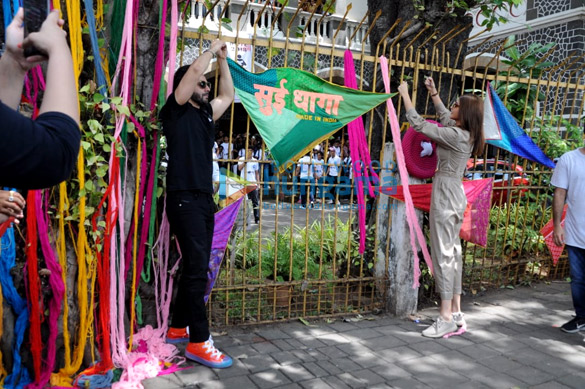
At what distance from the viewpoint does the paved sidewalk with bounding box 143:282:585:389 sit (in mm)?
3195

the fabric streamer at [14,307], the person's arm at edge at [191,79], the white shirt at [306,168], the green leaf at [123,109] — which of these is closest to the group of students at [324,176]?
the white shirt at [306,168]

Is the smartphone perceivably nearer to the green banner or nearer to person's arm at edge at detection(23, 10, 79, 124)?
person's arm at edge at detection(23, 10, 79, 124)

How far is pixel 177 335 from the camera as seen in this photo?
11.8 feet

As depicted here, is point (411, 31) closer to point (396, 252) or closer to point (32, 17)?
point (396, 252)

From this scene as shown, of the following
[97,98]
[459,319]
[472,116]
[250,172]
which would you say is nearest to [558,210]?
[472,116]

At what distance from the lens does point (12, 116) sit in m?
1.31

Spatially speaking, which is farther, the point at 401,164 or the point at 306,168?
Result: the point at 401,164

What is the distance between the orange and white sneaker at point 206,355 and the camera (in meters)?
3.27

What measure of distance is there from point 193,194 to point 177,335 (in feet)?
3.67

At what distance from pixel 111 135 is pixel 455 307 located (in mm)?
3217

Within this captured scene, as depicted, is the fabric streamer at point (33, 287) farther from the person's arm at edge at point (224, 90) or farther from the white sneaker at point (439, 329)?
the white sneaker at point (439, 329)

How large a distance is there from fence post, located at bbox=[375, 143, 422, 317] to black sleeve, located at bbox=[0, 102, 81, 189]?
345 cm

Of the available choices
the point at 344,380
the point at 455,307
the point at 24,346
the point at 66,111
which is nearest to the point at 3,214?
the point at 66,111

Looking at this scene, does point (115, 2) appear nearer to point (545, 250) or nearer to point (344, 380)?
point (344, 380)
